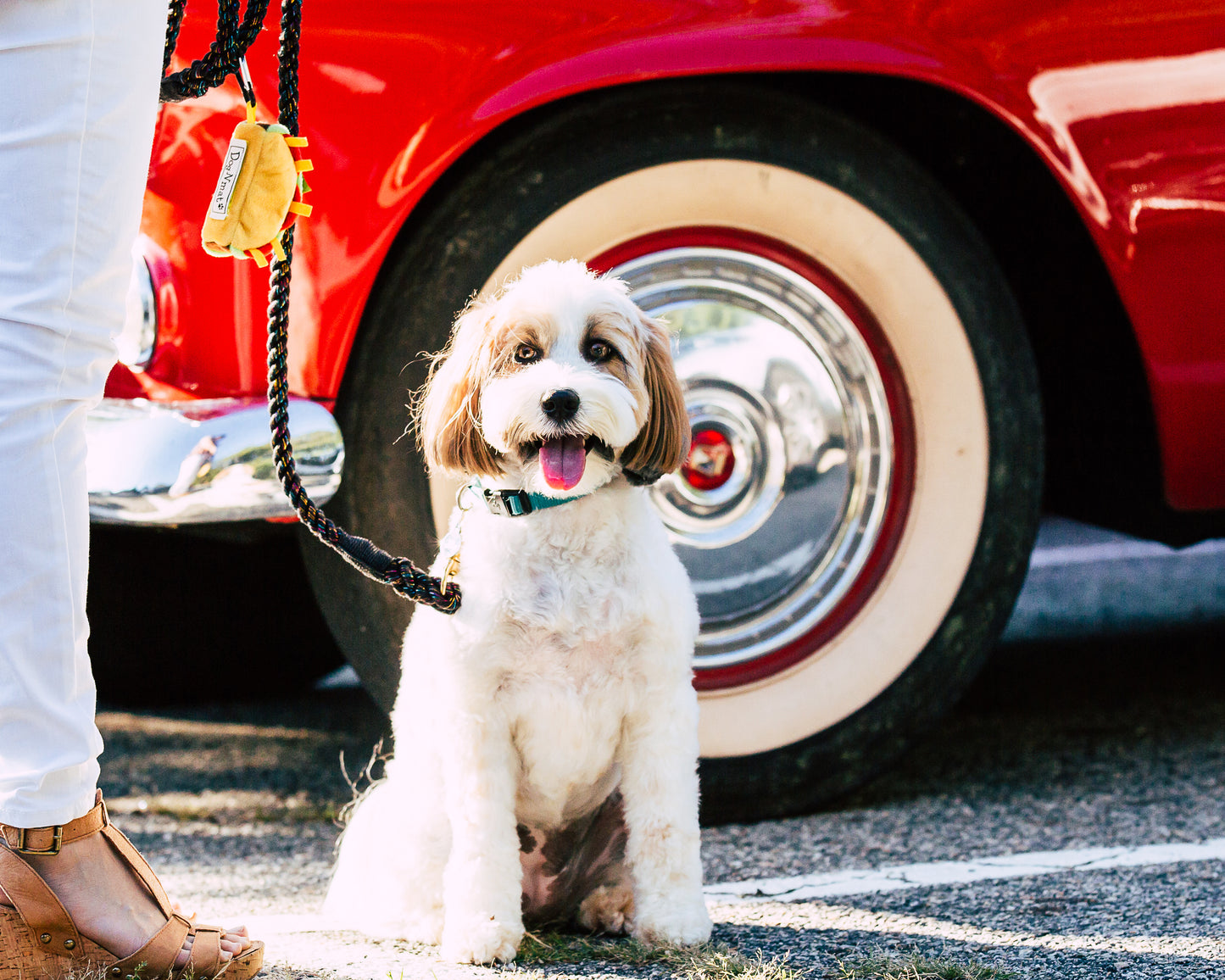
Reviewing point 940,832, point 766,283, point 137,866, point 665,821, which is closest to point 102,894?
point 137,866

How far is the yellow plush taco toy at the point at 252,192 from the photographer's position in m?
1.59

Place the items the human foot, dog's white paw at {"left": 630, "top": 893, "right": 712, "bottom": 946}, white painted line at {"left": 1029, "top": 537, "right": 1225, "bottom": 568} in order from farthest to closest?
white painted line at {"left": 1029, "top": 537, "right": 1225, "bottom": 568} → dog's white paw at {"left": 630, "top": 893, "right": 712, "bottom": 946} → the human foot

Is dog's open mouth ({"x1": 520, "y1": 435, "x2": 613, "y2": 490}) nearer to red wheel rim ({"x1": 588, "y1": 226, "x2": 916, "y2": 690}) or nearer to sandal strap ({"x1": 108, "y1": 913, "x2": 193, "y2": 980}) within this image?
red wheel rim ({"x1": 588, "y1": 226, "x2": 916, "y2": 690})

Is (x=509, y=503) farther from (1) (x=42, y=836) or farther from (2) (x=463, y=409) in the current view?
(1) (x=42, y=836)

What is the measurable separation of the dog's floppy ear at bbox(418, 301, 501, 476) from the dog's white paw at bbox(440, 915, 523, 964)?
63cm

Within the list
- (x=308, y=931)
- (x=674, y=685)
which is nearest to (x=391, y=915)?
(x=308, y=931)

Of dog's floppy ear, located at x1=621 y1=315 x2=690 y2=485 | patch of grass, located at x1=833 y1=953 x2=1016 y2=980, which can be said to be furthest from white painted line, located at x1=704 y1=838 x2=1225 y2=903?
dog's floppy ear, located at x1=621 y1=315 x2=690 y2=485

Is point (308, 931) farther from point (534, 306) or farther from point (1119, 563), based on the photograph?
point (1119, 563)

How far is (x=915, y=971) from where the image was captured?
1.53 metres

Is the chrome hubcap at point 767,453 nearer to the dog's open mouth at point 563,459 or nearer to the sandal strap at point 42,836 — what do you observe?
the dog's open mouth at point 563,459

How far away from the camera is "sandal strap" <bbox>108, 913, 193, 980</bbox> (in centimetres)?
150

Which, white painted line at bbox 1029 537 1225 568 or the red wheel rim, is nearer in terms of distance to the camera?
the red wheel rim

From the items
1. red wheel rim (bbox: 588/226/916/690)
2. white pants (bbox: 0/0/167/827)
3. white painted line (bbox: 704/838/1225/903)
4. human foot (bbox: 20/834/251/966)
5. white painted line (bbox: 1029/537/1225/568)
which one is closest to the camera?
white pants (bbox: 0/0/167/827)

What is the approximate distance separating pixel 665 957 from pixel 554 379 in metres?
0.79
